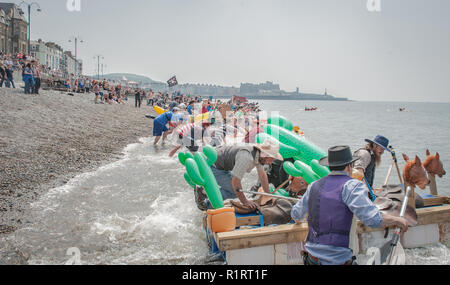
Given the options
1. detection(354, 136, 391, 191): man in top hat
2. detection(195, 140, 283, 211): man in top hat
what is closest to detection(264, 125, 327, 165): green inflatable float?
detection(354, 136, 391, 191): man in top hat

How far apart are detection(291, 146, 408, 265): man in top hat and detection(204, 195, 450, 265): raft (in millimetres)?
721

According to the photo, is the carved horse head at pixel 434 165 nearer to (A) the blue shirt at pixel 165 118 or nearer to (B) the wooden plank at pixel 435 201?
(B) the wooden plank at pixel 435 201

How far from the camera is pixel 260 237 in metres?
4.22

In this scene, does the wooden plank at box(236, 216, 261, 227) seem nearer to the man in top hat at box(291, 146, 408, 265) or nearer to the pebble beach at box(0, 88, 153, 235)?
the man in top hat at box(291, 146, 408, 265)

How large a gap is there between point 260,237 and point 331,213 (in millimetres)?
1462

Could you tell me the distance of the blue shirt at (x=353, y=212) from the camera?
2.84 meters

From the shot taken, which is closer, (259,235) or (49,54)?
(259,235)

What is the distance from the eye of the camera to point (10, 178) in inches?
287

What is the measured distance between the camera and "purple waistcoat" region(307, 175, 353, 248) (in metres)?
2.95

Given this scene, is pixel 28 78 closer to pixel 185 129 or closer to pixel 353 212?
pixel 185 129

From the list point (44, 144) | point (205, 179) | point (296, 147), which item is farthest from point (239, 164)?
point (44, 144)

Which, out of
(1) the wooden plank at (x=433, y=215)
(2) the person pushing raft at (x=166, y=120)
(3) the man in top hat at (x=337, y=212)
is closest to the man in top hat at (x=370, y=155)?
(1) the wooden plank at (x=433, y=215)

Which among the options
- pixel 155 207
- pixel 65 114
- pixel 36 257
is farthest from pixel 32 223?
pixel 65 114
